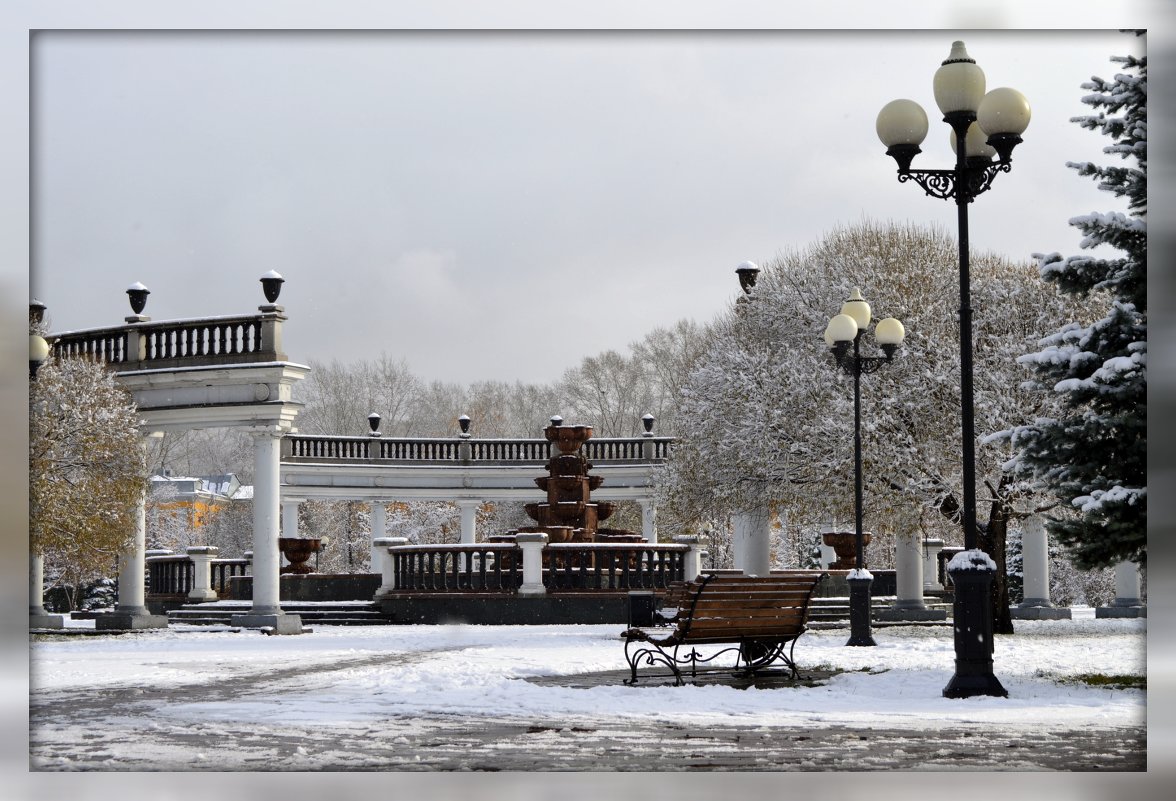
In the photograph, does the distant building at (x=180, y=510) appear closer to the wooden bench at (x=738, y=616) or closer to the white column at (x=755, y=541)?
the white column at (x=755, y=541)

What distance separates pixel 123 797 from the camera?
305 inches

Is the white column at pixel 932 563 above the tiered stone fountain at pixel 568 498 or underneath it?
underneath

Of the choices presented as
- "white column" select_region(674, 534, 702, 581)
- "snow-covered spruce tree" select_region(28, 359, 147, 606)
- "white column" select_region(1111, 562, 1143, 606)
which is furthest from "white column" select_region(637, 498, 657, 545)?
"snow-covered spruce tree" select_region(28, 359, 147, 606)

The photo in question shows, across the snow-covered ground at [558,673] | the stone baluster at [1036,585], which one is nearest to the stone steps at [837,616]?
the stone baluster at [1036,585]

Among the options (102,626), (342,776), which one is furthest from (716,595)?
(102,626)

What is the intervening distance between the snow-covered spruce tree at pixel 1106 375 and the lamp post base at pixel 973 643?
0.88 m

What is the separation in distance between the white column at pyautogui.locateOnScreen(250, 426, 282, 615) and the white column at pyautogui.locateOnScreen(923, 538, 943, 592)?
15.5 m

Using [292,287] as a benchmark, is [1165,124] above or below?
below

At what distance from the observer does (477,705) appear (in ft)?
36.6

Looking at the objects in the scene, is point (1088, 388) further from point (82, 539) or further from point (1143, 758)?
point (82, 539)

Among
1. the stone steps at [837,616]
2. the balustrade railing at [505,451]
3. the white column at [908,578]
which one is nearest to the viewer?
the stone steps at [837,616]

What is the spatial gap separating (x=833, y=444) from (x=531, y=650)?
7244 mm

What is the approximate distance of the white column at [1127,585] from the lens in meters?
30.6

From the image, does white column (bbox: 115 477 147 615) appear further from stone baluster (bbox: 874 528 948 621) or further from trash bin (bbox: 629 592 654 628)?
stone baluster (bbox: 874 528 948 621)
